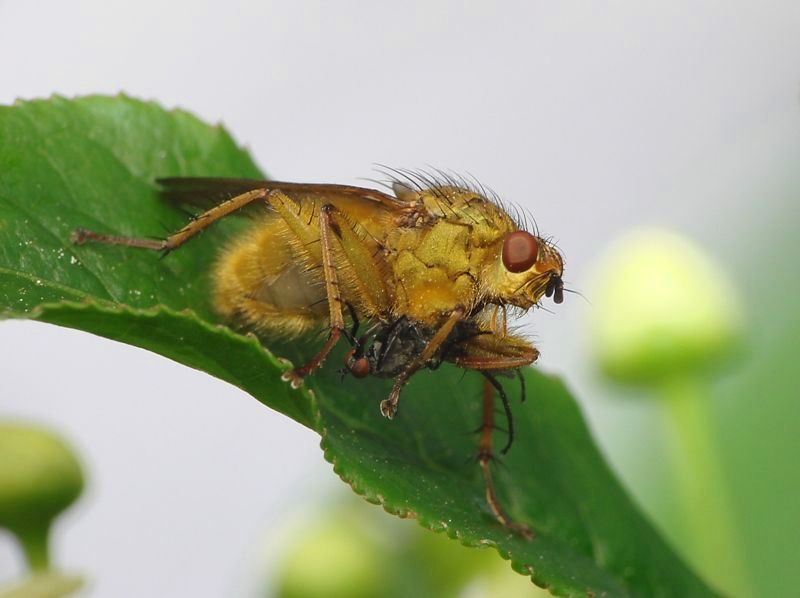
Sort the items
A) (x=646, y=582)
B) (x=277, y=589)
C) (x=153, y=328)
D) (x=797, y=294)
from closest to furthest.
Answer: (x=153, y=328) < (x=646, y=582) < (x=277, y=589) < (x=797, y=294)

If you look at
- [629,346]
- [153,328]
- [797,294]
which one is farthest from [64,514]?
[797,294]

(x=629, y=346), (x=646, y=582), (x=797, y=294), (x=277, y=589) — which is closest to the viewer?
(x=646, y=582)

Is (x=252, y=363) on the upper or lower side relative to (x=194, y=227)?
lower

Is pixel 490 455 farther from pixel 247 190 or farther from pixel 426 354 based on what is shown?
pixel 247 190

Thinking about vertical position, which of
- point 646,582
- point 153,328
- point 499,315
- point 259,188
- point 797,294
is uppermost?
point 797,294

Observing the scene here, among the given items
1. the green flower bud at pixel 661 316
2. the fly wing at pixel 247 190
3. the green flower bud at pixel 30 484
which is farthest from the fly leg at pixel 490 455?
the green flower bud at pixel 661 316

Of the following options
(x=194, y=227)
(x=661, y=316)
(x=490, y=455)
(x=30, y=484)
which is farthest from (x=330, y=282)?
(x=661, y=316)

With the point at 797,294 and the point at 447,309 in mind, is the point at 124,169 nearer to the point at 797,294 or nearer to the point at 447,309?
the point at 447,309
